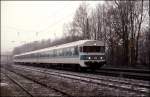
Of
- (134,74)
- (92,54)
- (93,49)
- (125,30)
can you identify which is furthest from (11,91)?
(125,30)

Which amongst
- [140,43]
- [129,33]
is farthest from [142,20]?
[140,43]

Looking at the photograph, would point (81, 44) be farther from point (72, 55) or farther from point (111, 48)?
point (111, 48)

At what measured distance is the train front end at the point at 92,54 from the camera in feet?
93.4

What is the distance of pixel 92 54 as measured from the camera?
28.9 meters

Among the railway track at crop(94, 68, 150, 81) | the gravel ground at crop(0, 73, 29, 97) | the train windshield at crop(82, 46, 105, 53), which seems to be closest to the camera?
the gravel ground at crop(0, 73, 29, 97)

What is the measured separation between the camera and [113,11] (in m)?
50.4

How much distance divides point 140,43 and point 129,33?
40.2ft

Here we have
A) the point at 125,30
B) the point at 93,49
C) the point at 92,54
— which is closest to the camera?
the point at 92,54

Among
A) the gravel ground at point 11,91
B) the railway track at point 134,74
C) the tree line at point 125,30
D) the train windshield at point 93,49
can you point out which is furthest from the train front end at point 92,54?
the tree line at point 125,30

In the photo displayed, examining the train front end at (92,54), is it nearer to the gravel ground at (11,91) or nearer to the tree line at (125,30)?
the gravel ground at (11,91)

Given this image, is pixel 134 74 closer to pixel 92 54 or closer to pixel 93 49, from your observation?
pixel 92 54

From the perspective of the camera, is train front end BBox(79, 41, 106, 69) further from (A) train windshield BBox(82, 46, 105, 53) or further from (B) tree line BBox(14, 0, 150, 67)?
(B) tree line BBox(14, 0, 150, 67)

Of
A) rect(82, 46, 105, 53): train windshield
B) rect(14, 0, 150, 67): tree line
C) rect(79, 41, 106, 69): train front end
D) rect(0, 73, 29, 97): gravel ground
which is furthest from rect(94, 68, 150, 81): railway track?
rect(14, 0, 150, 67): tree line

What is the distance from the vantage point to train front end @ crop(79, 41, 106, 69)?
93.4ft
